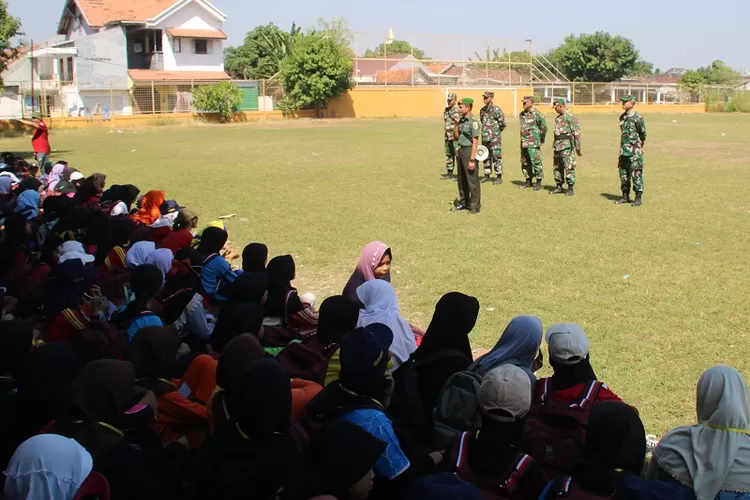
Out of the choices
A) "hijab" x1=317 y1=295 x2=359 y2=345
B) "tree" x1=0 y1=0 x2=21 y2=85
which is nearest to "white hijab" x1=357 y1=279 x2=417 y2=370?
"hijab" x1=317 y1=295 x2=359 y2=345

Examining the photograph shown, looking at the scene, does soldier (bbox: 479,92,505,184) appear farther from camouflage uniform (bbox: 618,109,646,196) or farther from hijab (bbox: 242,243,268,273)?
hijab (bbox: 242,243,268,273)

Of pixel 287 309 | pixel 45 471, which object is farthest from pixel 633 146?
pixel 45 471

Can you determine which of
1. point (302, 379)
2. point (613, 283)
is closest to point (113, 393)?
point (302, 379)

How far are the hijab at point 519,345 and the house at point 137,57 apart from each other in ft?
138

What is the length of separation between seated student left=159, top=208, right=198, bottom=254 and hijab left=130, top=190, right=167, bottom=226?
140cm

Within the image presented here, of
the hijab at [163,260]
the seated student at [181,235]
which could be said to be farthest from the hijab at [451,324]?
the seated student at [181,235]

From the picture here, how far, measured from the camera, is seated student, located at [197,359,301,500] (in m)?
2.70

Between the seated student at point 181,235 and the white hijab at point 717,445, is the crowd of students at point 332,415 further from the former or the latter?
the seated student at point 181,235

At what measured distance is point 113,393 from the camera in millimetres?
2934

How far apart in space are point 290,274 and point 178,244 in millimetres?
2165

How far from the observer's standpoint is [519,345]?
367 centimetres

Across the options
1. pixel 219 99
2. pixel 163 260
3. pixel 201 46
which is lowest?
pixel 163 260

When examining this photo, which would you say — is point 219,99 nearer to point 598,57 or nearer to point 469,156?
point 469,156

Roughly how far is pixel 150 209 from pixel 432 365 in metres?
6.31
